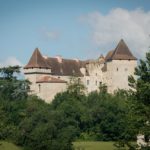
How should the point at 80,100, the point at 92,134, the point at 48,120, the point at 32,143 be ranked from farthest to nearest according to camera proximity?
the point at 80,100 → the point at 92,134 → the point at 48,120 → the point at 32,143

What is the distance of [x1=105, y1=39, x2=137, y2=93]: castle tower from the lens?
71750mm

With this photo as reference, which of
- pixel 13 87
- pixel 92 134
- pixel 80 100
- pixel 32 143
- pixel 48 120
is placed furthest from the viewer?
pixel 13 87

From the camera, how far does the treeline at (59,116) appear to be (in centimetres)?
A: 4528

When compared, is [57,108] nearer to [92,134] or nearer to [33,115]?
[92,134]

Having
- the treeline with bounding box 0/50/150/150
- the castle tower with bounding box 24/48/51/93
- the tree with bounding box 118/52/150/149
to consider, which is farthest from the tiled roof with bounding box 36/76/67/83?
the tree with bounding box 118/52/150/149

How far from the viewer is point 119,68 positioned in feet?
236

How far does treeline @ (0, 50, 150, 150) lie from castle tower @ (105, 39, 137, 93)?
5.02 ft

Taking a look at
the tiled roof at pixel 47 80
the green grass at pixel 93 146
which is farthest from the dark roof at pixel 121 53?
the green grass at pixel 93 146

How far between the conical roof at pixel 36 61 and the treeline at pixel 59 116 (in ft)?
8.18

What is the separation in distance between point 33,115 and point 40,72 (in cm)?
1929

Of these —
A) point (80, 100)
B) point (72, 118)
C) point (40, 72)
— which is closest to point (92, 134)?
point (72, 118)

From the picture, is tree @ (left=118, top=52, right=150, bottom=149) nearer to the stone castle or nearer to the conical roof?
the stone castle

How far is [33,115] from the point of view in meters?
52.5

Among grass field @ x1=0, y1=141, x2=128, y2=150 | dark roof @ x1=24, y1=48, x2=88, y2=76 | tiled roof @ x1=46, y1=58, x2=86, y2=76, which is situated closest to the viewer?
grass field @ x1=0, y1=141, x2=128, y2=150
